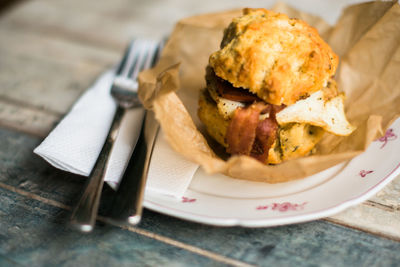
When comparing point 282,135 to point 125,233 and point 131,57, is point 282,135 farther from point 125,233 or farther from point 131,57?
point 131,57

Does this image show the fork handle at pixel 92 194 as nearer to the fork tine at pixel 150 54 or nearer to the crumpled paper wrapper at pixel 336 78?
the crumpled paper wrapper at pixel 336 78

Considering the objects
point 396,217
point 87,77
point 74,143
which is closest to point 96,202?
point 74,143

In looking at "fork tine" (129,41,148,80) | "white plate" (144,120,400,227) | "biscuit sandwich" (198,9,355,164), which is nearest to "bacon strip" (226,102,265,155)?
"biscuit sandwich" (198,9,355,164)

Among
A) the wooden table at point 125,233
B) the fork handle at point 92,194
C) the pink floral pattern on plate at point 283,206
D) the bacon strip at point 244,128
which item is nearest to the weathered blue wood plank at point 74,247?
the wooden table at point 125,233

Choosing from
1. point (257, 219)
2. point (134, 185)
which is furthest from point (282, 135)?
point (134, 185)

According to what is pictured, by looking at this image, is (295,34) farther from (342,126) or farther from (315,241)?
(315,241)

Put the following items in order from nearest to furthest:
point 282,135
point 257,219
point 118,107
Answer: point 257,219 → point 282,135 → point 118,107
